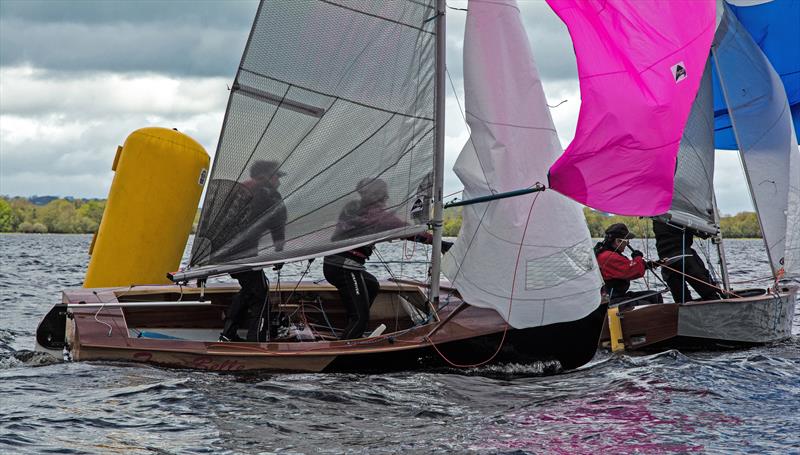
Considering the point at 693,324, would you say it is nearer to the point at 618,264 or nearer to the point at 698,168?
the point at 618,264

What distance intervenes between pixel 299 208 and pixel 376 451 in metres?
3.14

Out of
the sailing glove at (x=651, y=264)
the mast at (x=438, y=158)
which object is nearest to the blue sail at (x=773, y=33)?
the sailing glove at (x=651, y=264)

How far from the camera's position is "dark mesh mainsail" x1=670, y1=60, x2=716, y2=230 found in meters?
11.8

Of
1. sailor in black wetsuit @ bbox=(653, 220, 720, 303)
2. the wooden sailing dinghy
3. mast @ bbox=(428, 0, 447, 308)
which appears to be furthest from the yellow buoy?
mast @ bbox=(428, 0, 447, 308)

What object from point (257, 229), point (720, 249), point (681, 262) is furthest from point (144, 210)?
point (720, 249)

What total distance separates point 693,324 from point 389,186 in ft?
12.3

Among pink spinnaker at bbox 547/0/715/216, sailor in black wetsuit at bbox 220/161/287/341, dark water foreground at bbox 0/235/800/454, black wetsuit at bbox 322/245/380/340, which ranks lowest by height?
dark water foreground at bbox 0/235/800/454

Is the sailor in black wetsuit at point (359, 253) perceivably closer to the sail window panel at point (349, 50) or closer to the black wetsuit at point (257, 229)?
the black wetsuit at point (257, 229)

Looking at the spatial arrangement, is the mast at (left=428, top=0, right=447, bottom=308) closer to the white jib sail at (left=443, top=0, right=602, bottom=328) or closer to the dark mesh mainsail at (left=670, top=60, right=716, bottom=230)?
the white jib sail at (left=443, top=0, right=602, bottom=328)

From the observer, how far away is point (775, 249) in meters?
12.4

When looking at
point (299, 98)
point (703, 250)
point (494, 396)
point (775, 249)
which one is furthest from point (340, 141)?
point (775, 249)

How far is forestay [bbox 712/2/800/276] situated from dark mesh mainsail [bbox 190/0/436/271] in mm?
4647

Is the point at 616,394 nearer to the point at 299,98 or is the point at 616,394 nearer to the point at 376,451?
the point at 376,451

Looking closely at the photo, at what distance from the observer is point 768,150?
40.7ft
